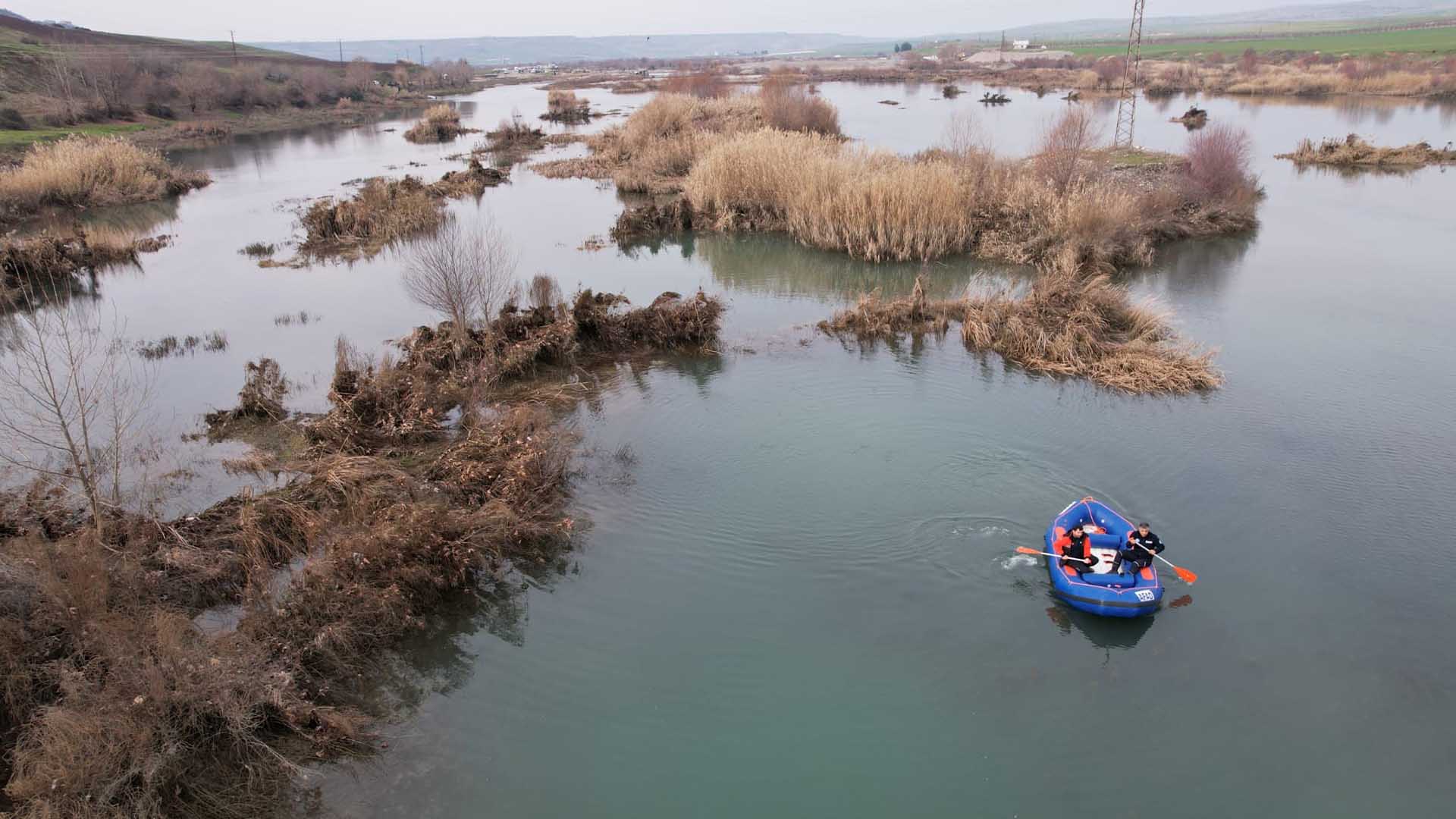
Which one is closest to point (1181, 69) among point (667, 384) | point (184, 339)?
point (667, 384)

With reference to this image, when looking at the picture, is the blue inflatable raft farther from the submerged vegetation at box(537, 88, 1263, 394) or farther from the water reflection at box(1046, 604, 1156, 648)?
the submerged vegetation at box(537, 88, 1263, 394)

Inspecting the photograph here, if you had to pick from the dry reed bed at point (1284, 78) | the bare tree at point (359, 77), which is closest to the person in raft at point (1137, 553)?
the dry reed bed at point (1284, 78)

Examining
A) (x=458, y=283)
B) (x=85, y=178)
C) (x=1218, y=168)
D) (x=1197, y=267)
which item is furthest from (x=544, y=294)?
(x=85, y=178)

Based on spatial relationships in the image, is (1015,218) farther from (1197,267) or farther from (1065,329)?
(1065,329)

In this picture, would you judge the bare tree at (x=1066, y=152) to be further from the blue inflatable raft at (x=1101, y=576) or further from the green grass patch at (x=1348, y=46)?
the green grass patch at (x=1348, y=46)

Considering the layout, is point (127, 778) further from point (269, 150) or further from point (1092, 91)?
point (1092, 91)

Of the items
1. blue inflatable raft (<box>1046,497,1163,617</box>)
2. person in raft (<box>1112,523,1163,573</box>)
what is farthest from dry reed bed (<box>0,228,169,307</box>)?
person in raft (<box>1112,523,1163,573</box>)
